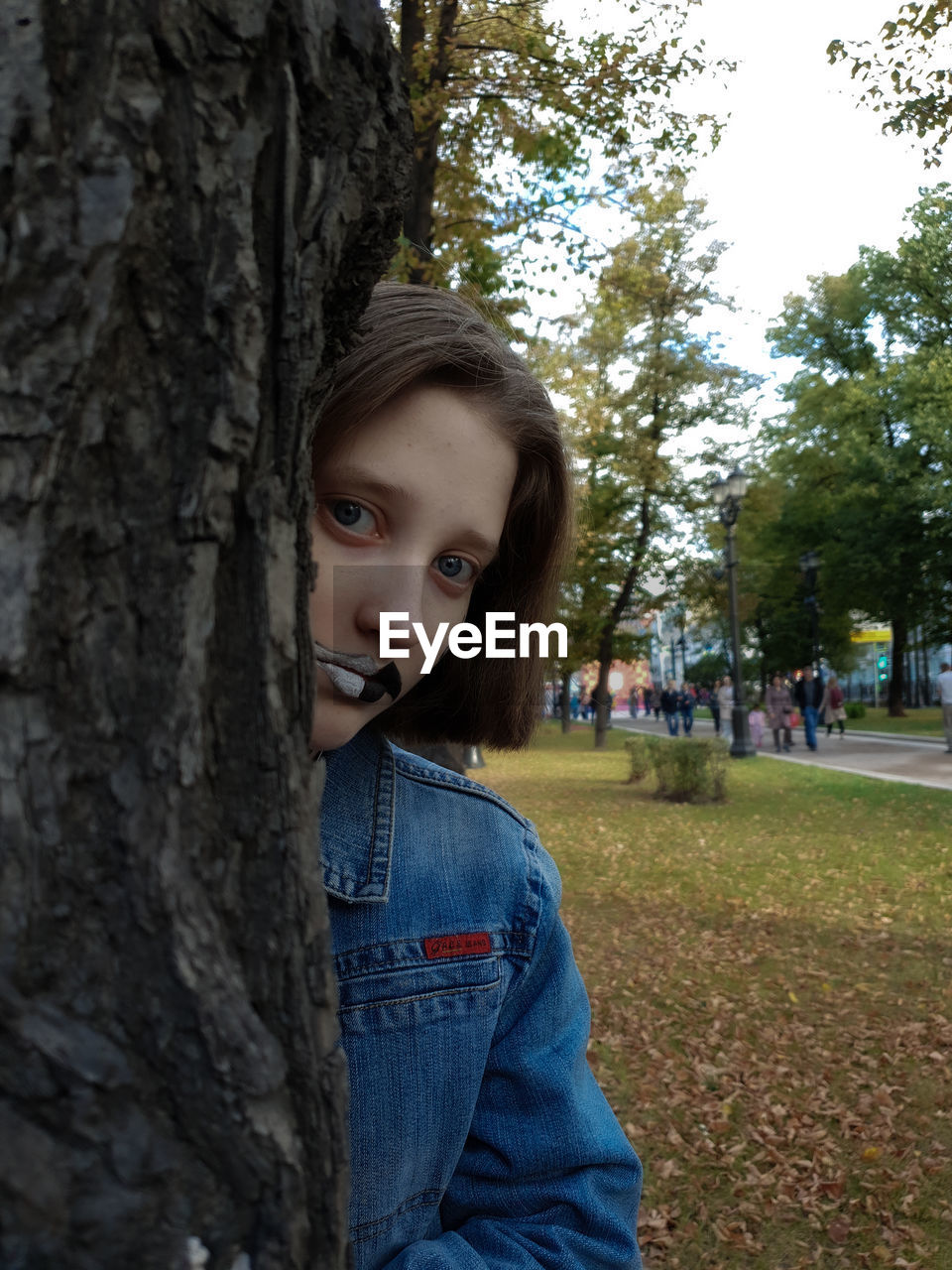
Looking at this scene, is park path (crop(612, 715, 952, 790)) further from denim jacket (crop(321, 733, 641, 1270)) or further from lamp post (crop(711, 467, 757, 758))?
denim jacket (crop(321, 733, 641, 1270))

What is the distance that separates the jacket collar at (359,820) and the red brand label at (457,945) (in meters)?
0.10

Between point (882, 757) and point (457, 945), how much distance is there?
23228mm

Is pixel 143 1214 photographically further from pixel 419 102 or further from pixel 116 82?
pixel 419 102

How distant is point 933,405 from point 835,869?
24.7 meters

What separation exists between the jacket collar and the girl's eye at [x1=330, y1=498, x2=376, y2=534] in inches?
15.3

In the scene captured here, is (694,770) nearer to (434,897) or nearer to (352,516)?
(434,897)

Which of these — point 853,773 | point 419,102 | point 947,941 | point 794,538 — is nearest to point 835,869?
point 947,941

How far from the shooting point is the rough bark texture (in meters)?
0.63

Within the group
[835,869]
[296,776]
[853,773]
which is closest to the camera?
[296,776]

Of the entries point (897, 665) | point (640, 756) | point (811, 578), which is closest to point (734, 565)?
point (640, 756)

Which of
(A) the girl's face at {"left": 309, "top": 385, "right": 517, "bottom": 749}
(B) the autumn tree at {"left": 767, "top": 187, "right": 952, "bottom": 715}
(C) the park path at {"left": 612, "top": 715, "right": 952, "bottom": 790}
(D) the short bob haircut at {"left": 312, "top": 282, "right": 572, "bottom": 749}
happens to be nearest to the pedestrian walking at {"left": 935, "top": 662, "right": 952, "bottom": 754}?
(C) the park path at {"left": 612, "top": 715, "right": 952, "bottom": 790}

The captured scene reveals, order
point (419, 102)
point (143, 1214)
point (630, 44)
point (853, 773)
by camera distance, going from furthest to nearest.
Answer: point (853, 773), point (630, 44), point (419, 102), point (143, 1214)

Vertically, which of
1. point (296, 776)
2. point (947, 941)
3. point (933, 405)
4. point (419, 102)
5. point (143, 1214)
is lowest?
point (947, 941)

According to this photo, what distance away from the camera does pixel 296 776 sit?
769 millimetres
